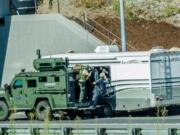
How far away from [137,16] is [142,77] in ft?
43.1

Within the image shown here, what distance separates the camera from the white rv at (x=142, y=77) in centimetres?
2834

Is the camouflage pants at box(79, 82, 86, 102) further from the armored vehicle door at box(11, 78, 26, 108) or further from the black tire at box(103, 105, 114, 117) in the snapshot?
the armored vehicle door at box(11, 78, 26, 108)

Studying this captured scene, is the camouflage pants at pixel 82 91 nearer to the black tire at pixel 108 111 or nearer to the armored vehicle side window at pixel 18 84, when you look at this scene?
the black tire at pixel 108 111

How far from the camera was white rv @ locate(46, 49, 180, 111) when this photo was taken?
2834cm

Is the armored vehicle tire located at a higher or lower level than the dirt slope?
lower

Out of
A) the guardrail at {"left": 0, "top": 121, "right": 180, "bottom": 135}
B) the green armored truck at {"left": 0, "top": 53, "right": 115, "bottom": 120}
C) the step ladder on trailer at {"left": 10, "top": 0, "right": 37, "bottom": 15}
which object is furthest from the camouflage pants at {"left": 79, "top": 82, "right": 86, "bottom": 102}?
the guardrail at {"left": 0, "top": 121, "right": 180, "bottom": 135}

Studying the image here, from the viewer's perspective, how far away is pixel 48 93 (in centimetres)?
2845

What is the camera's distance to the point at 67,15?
41.8 meters

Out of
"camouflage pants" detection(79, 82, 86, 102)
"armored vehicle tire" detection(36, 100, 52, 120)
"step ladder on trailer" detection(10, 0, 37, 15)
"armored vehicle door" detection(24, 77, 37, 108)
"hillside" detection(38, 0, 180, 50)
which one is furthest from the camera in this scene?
"step ladder on trailer" detection(10, 0, 37, 15)

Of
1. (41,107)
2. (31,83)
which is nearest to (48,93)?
(41,107)

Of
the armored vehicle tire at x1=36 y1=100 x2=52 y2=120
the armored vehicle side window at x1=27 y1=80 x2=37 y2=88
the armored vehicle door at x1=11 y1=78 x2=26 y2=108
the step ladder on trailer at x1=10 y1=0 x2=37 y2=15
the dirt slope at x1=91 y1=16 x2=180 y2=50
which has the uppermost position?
the step ladder on trailer at x1=10 y1=0 x2=37 y2=15

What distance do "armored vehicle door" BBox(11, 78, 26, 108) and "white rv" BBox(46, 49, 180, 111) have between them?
262 centimetres

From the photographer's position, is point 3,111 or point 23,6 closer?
point 3,111

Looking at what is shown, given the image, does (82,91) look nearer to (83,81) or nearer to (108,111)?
(83,81)
